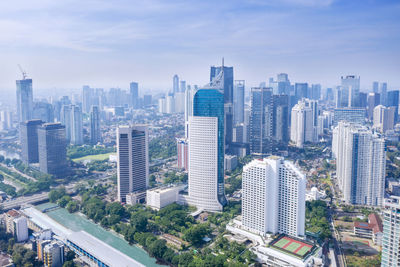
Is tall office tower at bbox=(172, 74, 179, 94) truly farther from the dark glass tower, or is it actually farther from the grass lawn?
the dark glass tower

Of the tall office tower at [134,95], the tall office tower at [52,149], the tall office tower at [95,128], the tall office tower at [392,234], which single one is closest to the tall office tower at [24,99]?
the tall office tower at [95,128]

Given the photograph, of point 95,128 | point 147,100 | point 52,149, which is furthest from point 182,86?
point 52,149

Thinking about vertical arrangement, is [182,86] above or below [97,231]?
above

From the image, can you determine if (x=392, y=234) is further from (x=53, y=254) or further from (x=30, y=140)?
(x=30, y=140)

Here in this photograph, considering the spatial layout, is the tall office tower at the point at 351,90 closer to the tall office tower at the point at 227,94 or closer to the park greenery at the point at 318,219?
the tall office tower at the point at 227,94

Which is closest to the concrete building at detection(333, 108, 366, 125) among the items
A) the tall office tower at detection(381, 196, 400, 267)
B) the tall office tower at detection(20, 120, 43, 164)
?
the tall office tower at detection(381, 196, 400, 267)
